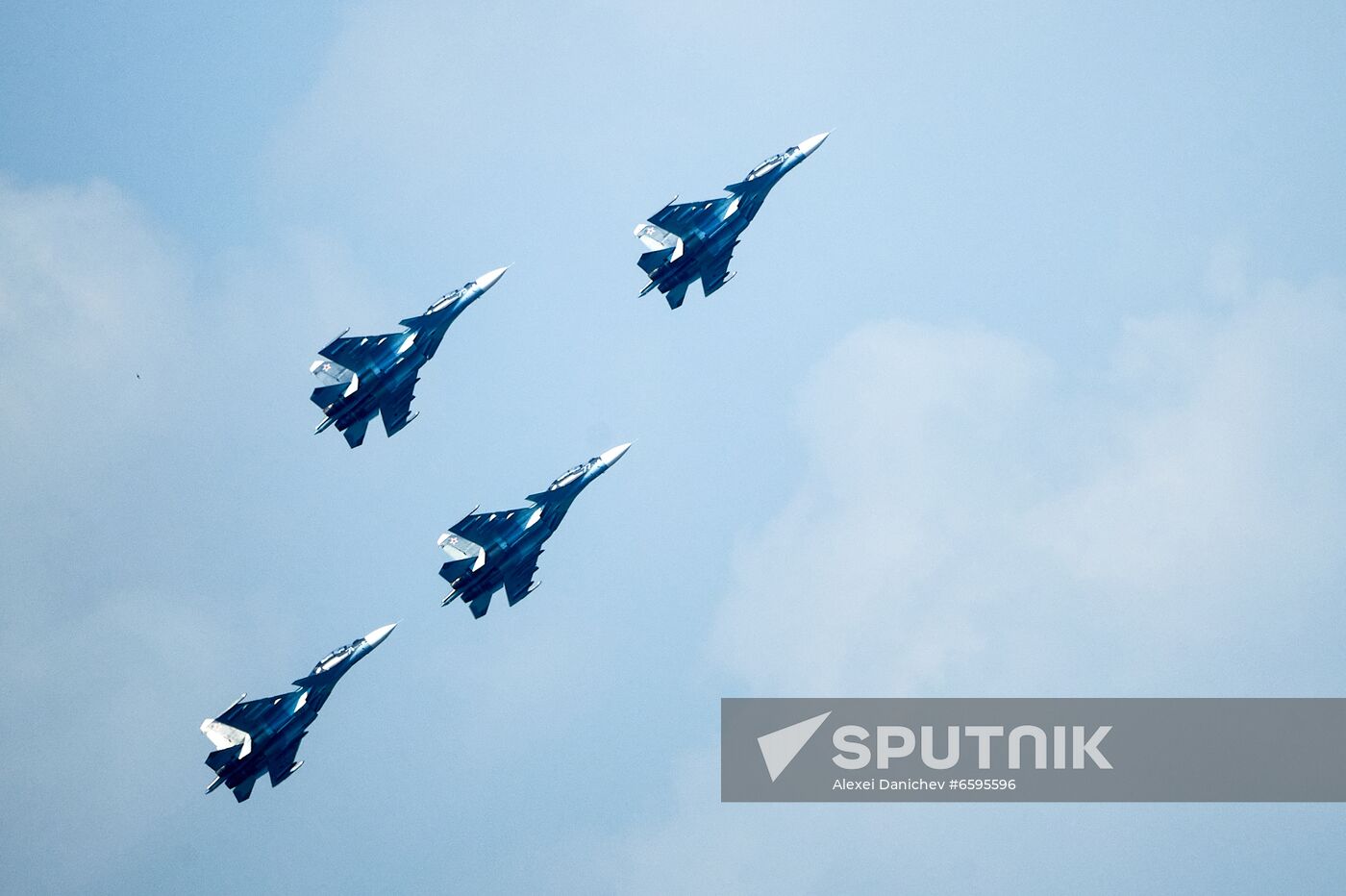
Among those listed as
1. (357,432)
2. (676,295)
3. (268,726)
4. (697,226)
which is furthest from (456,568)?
(697,226)

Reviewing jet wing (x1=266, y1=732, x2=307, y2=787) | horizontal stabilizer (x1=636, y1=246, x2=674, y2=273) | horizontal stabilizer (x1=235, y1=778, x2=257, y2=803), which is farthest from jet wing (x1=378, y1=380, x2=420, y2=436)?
horizontal stabilizer (x1=235, y1=778, x2=257, y2=803)

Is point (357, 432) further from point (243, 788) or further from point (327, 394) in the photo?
point (243, 788)

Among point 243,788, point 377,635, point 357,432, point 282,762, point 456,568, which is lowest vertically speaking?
point 243,788

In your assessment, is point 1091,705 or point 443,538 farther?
point 1091,705

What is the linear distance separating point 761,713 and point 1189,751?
3067cm

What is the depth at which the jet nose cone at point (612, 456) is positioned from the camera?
340ft

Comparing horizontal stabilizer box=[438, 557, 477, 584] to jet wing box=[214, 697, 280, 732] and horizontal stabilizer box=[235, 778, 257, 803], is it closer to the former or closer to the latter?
jet wing box=[214, 697, 280, 732]

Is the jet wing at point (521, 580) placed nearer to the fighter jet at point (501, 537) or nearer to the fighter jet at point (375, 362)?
the fighter jet at point (501, 537)

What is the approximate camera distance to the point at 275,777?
103562mm

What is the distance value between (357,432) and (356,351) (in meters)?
4.86

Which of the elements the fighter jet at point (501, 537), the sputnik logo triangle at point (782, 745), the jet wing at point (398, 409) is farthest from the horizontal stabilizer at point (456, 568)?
the sputnik logo triangle at point (782, 745)

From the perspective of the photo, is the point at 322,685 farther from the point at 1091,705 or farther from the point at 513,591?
the point at 1091,705

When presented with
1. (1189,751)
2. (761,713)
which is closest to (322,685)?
(761,713)

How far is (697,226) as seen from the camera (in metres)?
102
